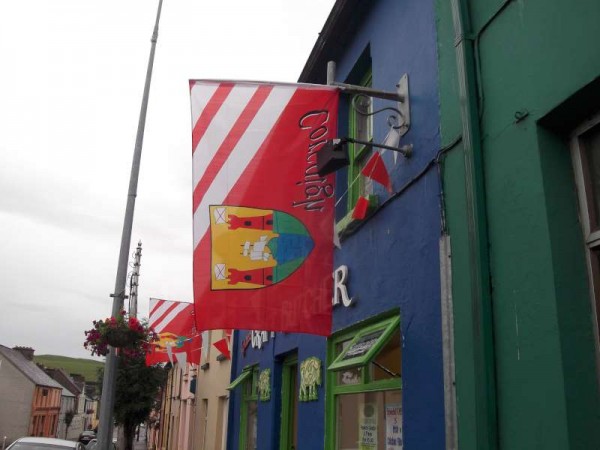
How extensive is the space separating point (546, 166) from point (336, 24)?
15.0ft

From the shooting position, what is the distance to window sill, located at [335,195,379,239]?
5902 millimetres

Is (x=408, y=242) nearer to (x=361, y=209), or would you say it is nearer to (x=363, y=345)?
(x=361, y=209)

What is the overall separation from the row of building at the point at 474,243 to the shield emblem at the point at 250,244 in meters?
1.01

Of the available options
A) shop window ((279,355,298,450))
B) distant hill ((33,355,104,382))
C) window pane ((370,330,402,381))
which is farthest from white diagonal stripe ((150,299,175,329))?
distant hill ((33,355,104,382))

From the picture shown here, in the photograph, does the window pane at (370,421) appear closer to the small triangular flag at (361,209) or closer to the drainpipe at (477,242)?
the drainpipe at (477,242)

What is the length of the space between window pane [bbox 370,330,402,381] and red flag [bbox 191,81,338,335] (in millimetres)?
612

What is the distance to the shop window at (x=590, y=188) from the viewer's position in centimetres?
334

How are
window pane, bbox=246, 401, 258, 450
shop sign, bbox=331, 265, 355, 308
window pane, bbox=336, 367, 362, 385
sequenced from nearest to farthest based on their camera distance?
window pane, bbox=336, 367, 362, 385
shop sign, bbox=331, 265, 355, 308
window pane, bbox=246, 401, 258, 450

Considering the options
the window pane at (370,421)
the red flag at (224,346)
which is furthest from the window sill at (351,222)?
the red flag at (224,346)

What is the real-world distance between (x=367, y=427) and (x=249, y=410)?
6.59 m

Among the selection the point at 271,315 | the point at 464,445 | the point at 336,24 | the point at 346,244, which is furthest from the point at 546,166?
the point at 336,24

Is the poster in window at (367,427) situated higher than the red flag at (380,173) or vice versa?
the red flag at (380,173)

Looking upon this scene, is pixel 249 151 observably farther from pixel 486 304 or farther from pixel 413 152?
pixel 486 304

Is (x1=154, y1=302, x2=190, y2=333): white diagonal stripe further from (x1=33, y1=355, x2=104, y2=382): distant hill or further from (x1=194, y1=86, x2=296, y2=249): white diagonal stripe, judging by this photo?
(x1=33, y1=355, x2=104, y2=382): distant hill
